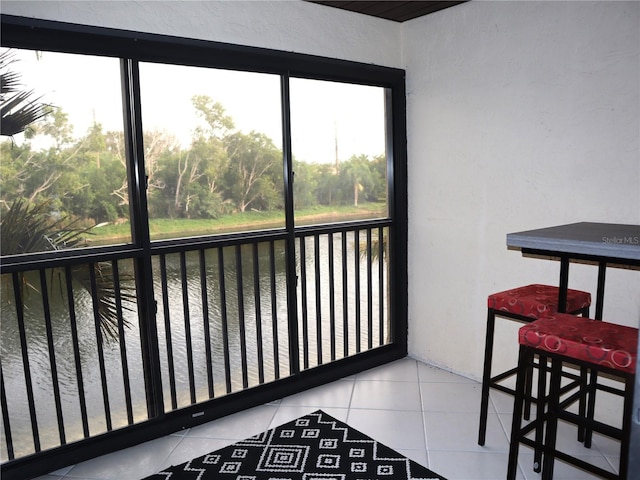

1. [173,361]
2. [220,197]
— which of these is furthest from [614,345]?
[173,361]

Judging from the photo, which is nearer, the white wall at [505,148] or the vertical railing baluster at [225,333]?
the white wall at [505,148]

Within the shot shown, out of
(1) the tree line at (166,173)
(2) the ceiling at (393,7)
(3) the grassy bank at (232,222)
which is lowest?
(3) the grassy bank at (232,222)

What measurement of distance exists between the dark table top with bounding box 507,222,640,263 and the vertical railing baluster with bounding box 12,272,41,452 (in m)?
2.23

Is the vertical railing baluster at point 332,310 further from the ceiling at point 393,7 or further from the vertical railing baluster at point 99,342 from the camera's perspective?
the ceiling at point 393,7

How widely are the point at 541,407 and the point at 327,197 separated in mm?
1852

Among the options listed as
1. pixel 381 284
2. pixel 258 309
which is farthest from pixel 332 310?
pixel 258 309

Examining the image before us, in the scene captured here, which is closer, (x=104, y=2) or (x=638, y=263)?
(x=638, y=263)

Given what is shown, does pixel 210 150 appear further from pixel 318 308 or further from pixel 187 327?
pixel 318 308

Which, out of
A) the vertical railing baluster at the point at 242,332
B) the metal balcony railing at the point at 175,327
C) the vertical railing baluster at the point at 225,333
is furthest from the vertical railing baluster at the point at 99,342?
the vertical railing baluster at the point at 242,332

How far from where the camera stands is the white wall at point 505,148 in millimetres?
2475

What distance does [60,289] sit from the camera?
7.92 feet

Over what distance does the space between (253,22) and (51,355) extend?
6.91 feet

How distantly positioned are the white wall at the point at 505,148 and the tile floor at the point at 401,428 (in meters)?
0.39

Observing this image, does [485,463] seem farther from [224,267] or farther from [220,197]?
[220,197]
